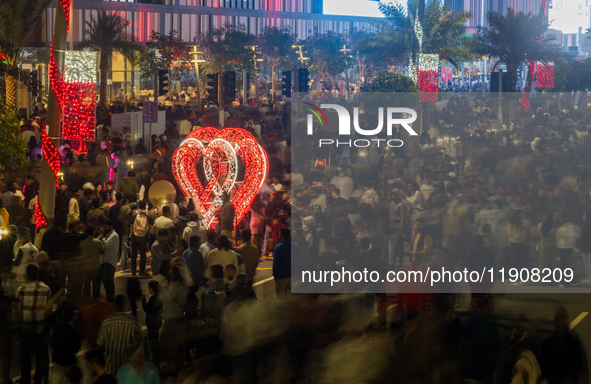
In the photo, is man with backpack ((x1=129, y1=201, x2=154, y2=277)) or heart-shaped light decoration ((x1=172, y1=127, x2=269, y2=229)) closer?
man with backpack ((x1=129, y1=201, x2=154, y2=277))

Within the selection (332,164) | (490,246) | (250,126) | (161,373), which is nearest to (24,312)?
(161,373)

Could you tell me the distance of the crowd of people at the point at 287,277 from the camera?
651 cm

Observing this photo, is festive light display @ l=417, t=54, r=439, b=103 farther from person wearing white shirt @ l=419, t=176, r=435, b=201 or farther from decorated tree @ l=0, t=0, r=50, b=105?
decorated tree @ l=0, t=0, r=50, b=105

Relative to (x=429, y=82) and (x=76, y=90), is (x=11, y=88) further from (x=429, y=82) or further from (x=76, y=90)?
(x=76, y=90)

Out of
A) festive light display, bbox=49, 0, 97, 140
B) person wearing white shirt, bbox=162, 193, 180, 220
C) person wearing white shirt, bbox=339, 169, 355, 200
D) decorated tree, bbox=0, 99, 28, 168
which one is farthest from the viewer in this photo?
person wearing white shirt, bbox=339, 169, 355, 200

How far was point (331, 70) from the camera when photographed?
3191 inches

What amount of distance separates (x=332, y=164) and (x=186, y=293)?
44.8ft

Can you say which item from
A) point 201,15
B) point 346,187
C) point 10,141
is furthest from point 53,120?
point 201,15

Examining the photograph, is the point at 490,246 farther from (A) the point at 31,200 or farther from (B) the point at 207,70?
(B) the point at 207,70

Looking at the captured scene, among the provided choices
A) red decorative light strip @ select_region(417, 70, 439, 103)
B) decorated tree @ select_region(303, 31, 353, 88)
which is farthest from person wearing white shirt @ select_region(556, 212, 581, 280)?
decorated tree @ select_region(303, 31, 353, 88)

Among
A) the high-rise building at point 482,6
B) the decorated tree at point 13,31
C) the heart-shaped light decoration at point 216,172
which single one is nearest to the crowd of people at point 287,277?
the heart-shaped light decoration at point 216,172

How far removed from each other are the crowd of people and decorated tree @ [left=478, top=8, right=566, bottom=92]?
2450 cm

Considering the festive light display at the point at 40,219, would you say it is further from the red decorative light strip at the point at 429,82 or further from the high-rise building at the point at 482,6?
the high-rise building at the point at 482,6

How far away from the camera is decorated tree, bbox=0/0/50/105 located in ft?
108
